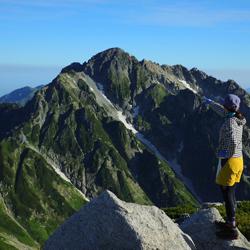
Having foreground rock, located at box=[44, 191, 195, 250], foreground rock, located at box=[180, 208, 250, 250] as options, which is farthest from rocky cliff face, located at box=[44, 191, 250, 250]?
foreground rock, located at box=[180, 208, 250, 250]

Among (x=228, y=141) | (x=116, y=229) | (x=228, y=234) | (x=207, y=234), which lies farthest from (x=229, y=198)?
(x=116, y=229)

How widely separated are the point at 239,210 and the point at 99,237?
18.9m

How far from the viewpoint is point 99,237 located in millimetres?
17625

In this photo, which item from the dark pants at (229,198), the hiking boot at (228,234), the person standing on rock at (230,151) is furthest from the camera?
the hiking boot at (228,234)

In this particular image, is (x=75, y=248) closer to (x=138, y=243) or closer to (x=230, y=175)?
(x=138, y=243)

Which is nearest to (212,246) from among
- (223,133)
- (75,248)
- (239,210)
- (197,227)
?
(197,227)

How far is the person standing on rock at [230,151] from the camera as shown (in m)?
19.2

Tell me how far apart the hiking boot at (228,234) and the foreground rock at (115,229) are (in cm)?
214

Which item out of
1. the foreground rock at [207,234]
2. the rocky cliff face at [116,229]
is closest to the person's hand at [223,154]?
the rocky cliff face at [116,229]

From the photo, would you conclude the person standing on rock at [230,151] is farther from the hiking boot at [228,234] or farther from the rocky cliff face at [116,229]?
the rocky cliff face at [116,229]

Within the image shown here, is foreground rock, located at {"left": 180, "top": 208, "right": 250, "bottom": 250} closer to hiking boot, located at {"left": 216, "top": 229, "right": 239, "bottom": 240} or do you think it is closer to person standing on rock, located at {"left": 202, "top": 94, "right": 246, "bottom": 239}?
hiking boot, located at {"left": 216, "top": 229, "right": 239, "bottom": 240}

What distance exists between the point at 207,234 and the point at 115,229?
17.3ft

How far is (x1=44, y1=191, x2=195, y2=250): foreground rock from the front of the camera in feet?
57.1

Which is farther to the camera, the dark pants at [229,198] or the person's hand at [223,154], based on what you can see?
the dark pants at [229,198]
